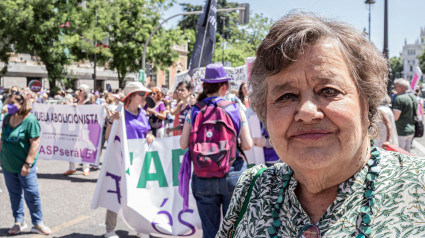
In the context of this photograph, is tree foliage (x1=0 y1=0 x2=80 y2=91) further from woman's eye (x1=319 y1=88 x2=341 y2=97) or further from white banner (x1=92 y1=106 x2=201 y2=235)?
woman's eye (x1=319 y1=88 x2=341 y2=97)

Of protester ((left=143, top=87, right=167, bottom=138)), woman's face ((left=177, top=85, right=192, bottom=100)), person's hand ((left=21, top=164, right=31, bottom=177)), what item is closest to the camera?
person's hand ((left=21, top=164, right=31, bottom=177))

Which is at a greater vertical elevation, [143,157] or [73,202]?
[143,157]

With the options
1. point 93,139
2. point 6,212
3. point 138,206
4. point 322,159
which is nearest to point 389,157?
point 322,159

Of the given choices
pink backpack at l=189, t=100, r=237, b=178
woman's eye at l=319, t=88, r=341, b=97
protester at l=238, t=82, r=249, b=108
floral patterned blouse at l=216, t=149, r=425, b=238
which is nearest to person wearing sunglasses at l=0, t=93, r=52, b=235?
pink backpack at l=189, t=100, r=237, b=178

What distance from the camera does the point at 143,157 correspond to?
483cm

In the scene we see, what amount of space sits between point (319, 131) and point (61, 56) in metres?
25.3

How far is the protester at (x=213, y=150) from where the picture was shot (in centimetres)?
338

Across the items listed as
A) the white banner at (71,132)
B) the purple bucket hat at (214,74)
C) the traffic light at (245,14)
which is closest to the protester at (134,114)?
the purple bucket hat at (214,74)

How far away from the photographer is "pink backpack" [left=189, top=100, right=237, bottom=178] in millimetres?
3373

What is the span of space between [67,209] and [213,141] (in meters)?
3.59

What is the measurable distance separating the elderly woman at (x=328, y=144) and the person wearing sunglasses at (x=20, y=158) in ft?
13.8

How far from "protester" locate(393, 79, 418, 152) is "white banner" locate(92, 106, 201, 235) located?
5007 millimetres

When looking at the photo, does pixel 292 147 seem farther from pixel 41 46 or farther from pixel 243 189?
pixel 41 46

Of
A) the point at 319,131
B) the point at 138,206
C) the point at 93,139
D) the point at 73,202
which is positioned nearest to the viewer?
the point at 319,131
